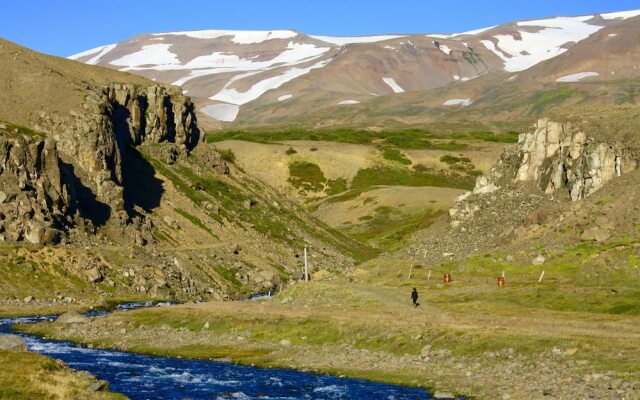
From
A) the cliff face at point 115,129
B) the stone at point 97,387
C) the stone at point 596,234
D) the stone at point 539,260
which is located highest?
the cliff face at point 115,129

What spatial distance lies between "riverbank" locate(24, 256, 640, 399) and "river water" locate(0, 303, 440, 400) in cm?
207

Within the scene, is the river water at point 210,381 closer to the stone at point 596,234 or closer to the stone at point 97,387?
the stone at point 97,387

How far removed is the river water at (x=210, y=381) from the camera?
173 feet

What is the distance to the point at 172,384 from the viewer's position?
56.5 m

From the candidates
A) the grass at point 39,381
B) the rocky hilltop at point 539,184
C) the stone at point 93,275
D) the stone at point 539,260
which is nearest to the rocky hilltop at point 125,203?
the stone at point 93,275

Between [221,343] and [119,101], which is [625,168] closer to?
[221,343]

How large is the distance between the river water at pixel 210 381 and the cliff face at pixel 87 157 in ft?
157

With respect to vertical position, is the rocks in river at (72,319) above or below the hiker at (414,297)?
below

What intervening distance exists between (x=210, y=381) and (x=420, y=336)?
52.9ft

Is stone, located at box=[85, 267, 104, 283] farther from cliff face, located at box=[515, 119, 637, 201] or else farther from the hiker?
cliff face, located at box=[515, 119, 637, 201]

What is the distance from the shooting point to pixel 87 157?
135375mm

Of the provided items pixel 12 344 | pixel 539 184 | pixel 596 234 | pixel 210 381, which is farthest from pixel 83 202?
pixel 210 381

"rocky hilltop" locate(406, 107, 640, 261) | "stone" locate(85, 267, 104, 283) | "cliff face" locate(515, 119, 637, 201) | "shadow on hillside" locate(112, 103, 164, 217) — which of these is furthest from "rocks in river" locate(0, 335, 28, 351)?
"shadow on hillside" locate(112, 103, 164, 217)

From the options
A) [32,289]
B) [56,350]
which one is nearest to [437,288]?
[56,350]
